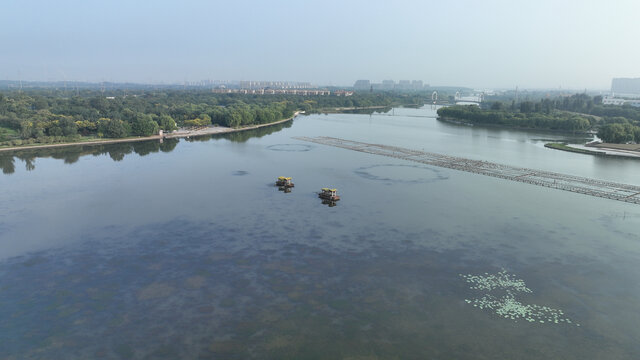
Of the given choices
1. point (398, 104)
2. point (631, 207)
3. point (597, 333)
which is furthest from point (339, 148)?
point (398, 104)

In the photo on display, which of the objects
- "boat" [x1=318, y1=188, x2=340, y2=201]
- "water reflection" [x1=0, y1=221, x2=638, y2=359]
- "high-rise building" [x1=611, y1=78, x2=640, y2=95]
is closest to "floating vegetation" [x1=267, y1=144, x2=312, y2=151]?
"boat" [x1=318, y1=188, x2=340, y2=201]

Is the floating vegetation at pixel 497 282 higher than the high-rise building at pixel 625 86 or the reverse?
the reverse

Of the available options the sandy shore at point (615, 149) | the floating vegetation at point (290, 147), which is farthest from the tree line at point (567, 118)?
the floating vegetation at point (290, 147)

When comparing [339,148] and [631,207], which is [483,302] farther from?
[339,148]

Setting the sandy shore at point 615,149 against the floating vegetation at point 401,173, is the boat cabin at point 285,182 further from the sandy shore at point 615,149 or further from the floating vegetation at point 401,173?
the sandy shore at point 615,149

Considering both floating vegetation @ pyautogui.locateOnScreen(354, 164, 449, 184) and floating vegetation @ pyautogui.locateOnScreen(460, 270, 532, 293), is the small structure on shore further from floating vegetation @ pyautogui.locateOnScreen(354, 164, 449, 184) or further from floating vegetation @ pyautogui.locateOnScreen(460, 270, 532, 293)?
floating vegetation @ pyautogui.locateOnScreen(460, 270, 532, 293)

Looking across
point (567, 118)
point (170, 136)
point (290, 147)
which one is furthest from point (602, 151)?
point (170, 136)
